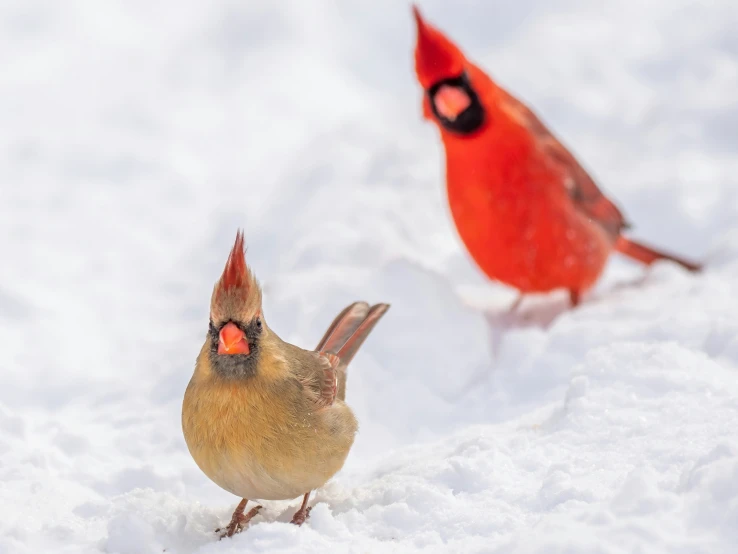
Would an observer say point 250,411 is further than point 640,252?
No

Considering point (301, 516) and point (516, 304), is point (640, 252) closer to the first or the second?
point (516, 304)

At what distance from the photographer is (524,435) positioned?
9.63 feet

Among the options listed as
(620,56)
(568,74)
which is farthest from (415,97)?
(620,56)

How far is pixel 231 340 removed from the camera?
2449 millimetres

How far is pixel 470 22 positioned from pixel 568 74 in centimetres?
117

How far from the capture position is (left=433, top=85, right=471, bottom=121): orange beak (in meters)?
4.11

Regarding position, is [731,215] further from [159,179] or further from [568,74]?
[159,179]

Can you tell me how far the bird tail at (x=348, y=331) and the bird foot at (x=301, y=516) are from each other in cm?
53

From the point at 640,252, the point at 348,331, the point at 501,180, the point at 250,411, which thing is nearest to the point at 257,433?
the point at 250,411

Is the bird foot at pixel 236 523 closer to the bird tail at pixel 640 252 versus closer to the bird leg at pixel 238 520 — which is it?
the bird leg at pixel 238 520

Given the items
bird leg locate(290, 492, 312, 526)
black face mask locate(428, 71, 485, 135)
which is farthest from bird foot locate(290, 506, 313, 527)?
black face mask locate(428, 71, 485, 135)

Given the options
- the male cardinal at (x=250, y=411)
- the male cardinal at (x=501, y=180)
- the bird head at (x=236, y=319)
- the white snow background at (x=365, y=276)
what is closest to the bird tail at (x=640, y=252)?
the white snow background at (x=365, y=276)

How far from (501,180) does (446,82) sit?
46 centimetres

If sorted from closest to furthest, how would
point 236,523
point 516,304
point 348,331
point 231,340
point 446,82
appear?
1. point 231,340
2. point 236,523
3. point 348,331
4. point 446,82
5. point 516,304
